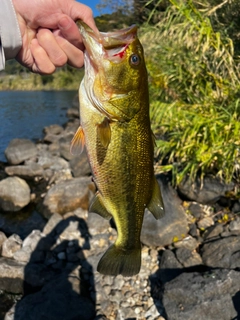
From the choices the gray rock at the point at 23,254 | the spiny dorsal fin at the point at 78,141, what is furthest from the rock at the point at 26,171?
the spiny dorsal fin at the point at 78,141

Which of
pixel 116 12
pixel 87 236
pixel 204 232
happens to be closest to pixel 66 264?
pixel 87 236

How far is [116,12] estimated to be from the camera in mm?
18844

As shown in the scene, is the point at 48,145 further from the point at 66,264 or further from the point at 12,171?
the point at 66,264

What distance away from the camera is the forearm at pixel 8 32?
7.29 feet

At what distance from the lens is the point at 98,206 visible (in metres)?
2.32

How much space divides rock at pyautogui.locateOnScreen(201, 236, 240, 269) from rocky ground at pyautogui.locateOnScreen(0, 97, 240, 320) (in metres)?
0.01

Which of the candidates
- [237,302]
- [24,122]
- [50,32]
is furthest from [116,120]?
[24,122]

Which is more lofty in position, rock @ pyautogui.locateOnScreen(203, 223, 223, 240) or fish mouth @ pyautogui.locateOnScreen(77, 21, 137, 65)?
fish mouth @ pyautogui.locateOnScreen(77, 21, 137, 65)

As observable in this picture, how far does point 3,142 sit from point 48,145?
2522mm

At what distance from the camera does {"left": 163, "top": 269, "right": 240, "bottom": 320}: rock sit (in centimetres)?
389

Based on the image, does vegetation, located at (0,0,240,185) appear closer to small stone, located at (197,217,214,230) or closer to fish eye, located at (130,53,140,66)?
small stone, located at (197,217,214,230)

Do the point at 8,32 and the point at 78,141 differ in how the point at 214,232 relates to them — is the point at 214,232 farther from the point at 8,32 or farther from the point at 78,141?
the point at 8,32

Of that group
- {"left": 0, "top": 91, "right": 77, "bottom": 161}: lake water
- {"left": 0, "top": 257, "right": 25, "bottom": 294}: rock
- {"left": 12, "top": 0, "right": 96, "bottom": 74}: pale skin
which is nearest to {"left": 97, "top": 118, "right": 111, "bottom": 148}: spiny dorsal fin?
{"left": 12, "top": 0, "right": 96, "bottom": 74}: pale skin

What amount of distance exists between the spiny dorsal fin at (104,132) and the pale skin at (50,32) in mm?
685
